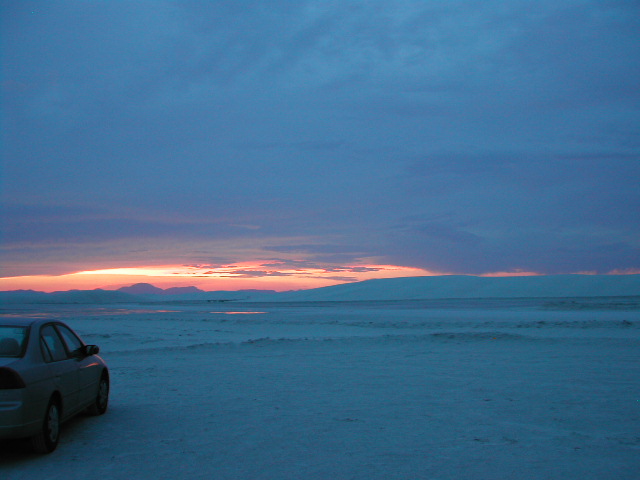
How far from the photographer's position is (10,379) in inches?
226

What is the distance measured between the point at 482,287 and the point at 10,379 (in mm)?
98567

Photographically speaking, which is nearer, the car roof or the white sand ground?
the white sand ground

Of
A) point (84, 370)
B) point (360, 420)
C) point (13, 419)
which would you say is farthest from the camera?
point (360, 420)

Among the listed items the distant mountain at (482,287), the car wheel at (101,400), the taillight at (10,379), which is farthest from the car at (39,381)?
the distant mountain at (482,287)

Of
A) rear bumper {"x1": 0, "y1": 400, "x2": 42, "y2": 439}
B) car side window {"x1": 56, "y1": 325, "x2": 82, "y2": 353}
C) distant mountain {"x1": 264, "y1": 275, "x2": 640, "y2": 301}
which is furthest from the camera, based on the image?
distant mountain {"x1": 264, "y1": 275, "x2": 640, "y2": 301}

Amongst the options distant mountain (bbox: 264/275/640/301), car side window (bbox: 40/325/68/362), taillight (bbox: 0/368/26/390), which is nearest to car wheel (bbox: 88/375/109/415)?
car side window (bbox: 40/325/68/362)

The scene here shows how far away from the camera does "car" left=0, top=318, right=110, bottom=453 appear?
5.72 meters

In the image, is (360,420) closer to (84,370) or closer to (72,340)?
(84,370)

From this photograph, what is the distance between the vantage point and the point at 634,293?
85250mm

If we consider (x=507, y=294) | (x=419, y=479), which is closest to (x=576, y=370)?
(x=419, y=479)

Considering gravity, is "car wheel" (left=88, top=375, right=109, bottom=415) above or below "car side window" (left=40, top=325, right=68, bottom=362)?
below

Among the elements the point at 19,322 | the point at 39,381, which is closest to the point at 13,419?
the point at 39,381

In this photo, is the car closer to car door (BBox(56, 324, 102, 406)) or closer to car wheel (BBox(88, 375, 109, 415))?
car door (BBox(56, 324, 102, 406))

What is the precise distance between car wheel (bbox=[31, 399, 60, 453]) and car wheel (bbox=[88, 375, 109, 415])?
1664mm
